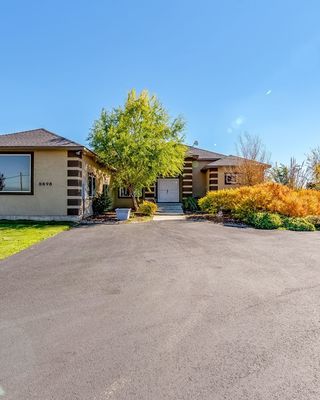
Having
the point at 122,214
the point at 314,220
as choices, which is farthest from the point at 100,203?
the point at 314,220

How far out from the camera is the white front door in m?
23.8

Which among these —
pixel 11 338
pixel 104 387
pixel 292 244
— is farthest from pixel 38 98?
pixel 104 387

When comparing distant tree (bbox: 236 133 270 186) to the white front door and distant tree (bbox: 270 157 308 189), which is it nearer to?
distant tree (bbox: 270 157 308 189)

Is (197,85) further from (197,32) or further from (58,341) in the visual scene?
(58,341)

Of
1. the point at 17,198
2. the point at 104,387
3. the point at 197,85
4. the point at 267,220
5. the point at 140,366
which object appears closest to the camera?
the point at 104,387

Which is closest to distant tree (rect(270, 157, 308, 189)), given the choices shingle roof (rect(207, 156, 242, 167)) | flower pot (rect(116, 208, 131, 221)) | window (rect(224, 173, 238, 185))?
shingle roof (rect(207, 156, 242, 167))

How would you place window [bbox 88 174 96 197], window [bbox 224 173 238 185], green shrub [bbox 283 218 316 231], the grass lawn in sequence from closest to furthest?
the grass lawn → green shrub [bbox 283 218 316 231] → window [bbox 88 174 96 197] → window [bbox 224 173 238 185]

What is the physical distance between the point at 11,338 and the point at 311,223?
1275cm

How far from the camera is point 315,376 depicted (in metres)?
2.43

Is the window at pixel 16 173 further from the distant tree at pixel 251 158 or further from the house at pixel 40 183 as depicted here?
the distant tree at pixel 251 158

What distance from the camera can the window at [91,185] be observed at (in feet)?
55.1

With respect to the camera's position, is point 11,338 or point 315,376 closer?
point 315,376

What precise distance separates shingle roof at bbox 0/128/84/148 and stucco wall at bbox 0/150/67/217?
48 cm

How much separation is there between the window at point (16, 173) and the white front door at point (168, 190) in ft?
36.9
